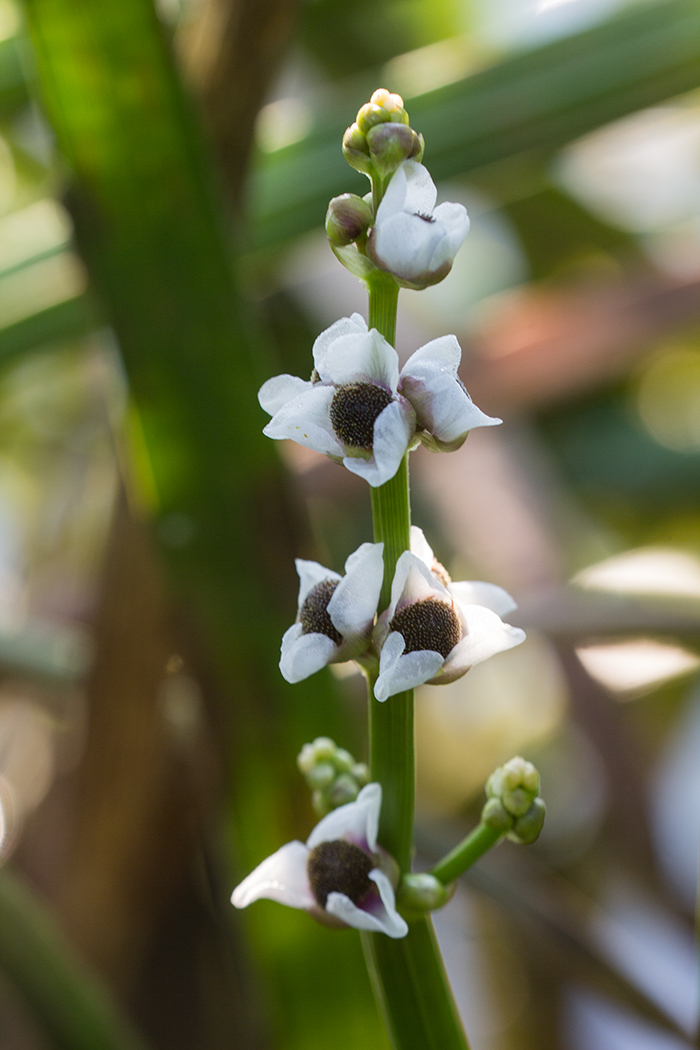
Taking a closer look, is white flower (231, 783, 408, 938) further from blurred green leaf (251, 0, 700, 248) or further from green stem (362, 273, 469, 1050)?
blurred green leaf (251, 0, 700, 248)

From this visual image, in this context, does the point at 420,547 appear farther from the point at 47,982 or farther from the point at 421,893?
the point at 47,982

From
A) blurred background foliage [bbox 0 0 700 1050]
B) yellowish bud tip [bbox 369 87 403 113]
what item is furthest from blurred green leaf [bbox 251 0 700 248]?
yellowish bud tip [bbox 369 87 403 113]

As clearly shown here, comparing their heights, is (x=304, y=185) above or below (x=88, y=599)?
above

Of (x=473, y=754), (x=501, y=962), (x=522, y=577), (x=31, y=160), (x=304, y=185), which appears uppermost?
(x=31, y=160)

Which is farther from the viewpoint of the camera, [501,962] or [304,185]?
[501,962]

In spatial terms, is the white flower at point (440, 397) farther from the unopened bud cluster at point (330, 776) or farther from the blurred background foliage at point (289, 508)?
the blurred background foliage at point (289, 508)

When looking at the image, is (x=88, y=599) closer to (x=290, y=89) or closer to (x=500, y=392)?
(x=500, y=392)

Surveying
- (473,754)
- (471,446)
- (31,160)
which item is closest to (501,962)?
(473,754)

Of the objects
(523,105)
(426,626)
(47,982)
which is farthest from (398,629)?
(523,105)
